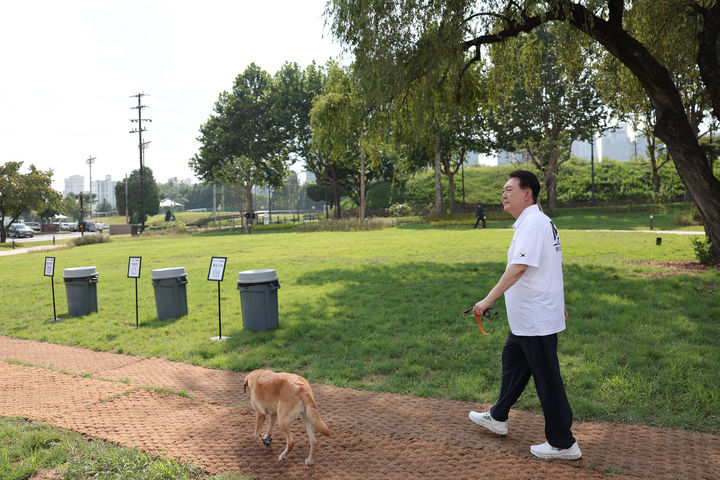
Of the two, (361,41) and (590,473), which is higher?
(361,41)

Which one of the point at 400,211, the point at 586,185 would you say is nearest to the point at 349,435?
the point at 400,211

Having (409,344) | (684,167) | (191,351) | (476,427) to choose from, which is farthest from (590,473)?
(684,167)

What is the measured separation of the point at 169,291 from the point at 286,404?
22.1 feet

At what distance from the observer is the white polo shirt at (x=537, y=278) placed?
3.51 m

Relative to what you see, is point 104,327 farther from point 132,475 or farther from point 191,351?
point 132,475

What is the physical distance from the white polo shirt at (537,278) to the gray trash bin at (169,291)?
7.59m

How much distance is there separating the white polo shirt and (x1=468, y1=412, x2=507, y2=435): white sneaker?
0.96 m

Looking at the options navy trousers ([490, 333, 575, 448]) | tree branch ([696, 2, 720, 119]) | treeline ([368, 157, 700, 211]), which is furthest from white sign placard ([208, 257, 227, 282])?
treeline ([368, 157, 700, 211])

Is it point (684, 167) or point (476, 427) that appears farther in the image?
point (684, 167)

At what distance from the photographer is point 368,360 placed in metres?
6.63

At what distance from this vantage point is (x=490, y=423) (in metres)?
4.18

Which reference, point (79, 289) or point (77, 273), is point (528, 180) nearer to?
point (77, 273)

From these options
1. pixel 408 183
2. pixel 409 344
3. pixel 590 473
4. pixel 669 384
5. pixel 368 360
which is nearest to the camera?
pixel 590 473

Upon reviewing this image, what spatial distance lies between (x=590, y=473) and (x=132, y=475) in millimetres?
3205
